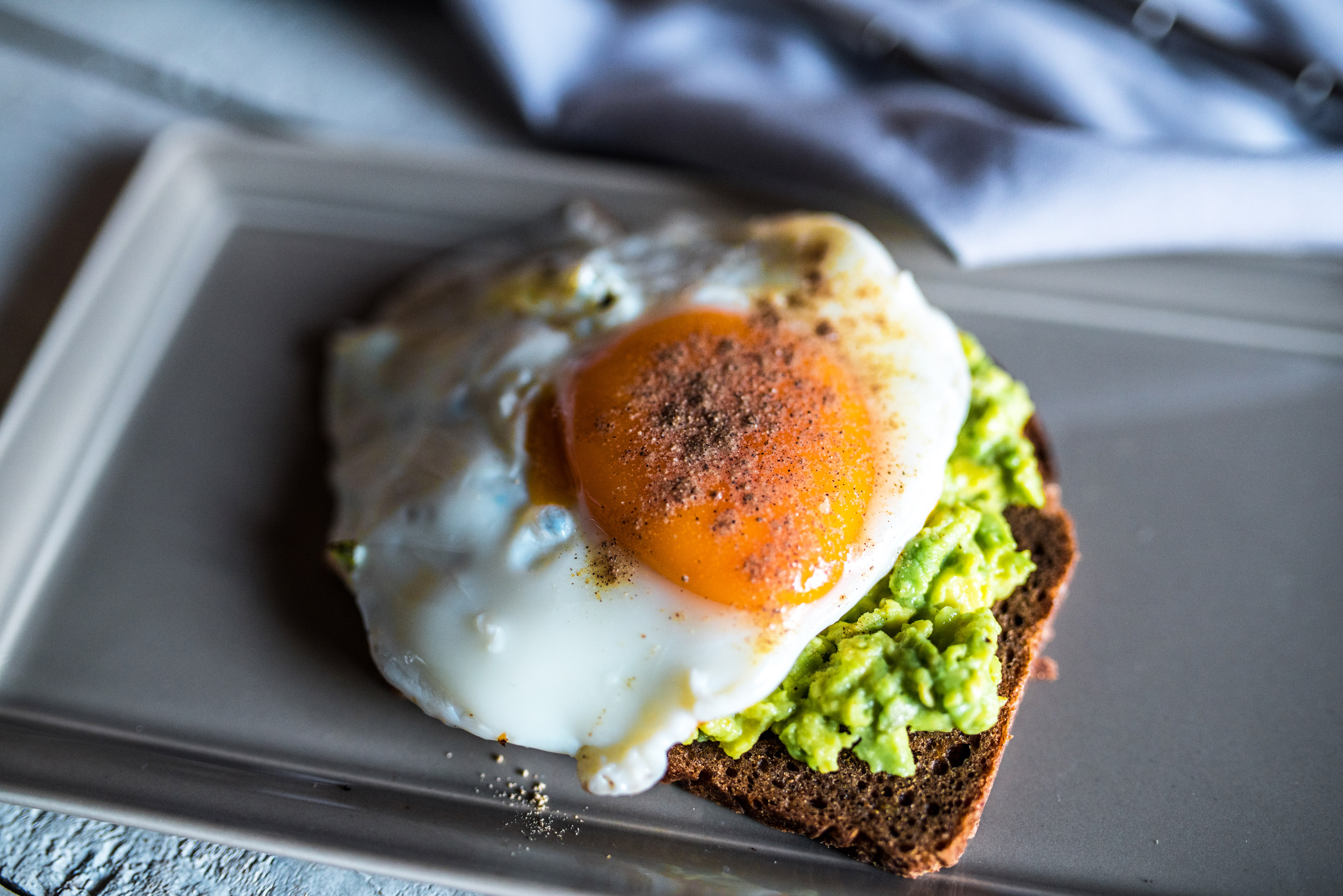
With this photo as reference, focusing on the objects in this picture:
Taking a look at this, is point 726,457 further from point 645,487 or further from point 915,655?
point 915,655

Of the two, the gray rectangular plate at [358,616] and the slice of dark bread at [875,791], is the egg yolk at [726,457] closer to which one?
the slice of dark bread at [875,791]

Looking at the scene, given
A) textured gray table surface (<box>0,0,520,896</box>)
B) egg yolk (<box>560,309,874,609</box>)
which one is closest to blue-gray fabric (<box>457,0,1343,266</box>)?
textured gray table surface (<box>0,0,520,896</box>)

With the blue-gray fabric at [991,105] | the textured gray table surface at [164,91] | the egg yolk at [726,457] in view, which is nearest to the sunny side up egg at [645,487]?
the egg yolk at [726,457]

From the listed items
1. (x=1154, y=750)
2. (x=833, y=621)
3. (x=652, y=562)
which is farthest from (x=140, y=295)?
(x=1154, y=750)

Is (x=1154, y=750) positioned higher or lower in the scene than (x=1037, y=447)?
lower

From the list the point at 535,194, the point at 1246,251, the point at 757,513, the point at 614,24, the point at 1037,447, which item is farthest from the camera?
the point at 614,24

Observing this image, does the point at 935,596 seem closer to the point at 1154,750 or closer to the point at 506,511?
the point at 1154,750
